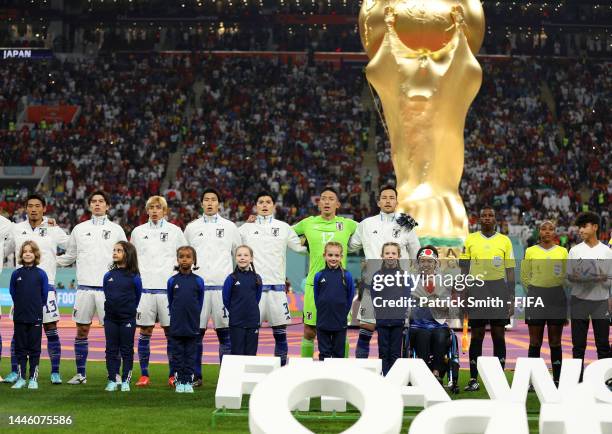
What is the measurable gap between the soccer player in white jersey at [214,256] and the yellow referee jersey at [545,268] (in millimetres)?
3148

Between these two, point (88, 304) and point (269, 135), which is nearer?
point (88, 304)

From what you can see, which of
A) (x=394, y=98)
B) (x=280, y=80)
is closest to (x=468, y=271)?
(x=394, y=98)

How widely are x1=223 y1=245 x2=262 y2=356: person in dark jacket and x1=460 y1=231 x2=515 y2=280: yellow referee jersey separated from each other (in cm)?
244

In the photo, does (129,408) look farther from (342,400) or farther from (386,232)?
(386,232)

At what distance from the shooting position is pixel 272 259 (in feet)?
36.8

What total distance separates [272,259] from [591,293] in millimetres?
3337

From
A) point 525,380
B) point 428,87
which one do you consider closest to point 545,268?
point 525,380

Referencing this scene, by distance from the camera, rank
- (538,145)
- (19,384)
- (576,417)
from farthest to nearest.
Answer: (538,145), (19,384), (576,417)

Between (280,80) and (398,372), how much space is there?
3624 centimetres

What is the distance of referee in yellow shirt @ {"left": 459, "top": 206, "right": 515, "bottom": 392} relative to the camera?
1098cm

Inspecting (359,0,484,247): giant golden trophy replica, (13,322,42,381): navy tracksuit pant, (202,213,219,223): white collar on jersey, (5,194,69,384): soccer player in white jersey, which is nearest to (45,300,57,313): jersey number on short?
(5,194,69,384): soccer player in white jersey

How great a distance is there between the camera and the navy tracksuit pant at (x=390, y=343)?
10.2m

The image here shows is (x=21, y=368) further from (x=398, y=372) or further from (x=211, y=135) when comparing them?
(x=211, y=135)

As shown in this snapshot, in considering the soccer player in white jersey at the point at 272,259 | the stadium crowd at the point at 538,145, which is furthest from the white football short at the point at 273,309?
the stadium crowd at the point at 538,145
